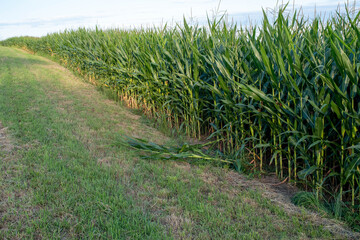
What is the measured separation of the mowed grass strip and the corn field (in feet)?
2.12

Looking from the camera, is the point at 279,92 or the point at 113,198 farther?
the point at 279,92

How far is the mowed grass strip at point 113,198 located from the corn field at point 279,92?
65 cm

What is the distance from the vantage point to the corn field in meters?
2.71

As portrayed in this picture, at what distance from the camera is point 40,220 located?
245cm

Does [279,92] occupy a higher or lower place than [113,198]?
higher

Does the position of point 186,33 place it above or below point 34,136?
above

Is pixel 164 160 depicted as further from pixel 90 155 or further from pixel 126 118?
pixel 126 118

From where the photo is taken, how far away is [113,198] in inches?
111

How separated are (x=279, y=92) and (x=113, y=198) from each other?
209 centimetres

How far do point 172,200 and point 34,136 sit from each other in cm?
289

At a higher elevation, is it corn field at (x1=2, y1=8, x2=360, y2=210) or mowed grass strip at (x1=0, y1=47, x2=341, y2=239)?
corn field at (x1=2, y1=8, x2=360, y2=210)

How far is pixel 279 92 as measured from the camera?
10.1ft

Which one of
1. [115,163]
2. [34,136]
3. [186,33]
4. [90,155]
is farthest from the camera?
[186,33]

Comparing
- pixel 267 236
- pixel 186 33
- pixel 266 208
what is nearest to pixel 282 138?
pixel 266 208
